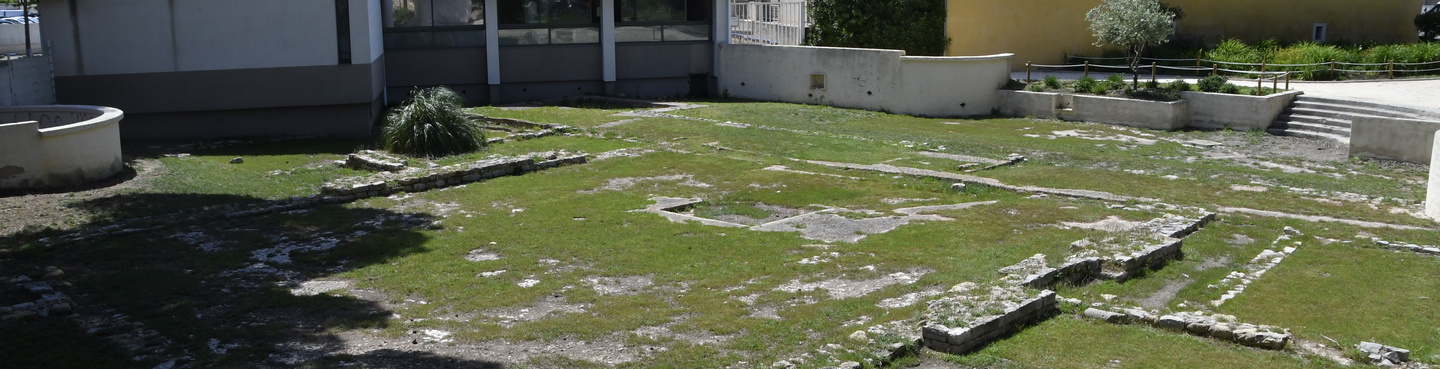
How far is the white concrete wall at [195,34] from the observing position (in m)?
22.8

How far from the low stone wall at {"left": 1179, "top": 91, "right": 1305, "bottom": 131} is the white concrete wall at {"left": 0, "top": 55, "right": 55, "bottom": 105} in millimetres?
24555

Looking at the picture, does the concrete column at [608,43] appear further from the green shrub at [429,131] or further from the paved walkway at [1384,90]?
the paved walkway at [1384,90]

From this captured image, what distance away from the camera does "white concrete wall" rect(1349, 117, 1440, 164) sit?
Result: 21319mm

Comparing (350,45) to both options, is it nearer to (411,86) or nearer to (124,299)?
(411,86)

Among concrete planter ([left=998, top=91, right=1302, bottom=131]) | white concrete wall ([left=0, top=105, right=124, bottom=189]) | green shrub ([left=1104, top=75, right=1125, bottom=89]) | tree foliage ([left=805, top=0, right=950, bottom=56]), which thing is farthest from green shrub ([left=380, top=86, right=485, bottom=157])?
green shrub ([left=1104, top=75, right=1125, bottom=89])

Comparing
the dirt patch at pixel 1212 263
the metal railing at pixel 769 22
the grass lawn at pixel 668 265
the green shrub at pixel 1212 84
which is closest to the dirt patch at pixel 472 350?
the grass lawn at pixel 668 265

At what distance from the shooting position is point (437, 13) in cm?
3150

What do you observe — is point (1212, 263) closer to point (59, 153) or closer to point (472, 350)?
point (472, 350)

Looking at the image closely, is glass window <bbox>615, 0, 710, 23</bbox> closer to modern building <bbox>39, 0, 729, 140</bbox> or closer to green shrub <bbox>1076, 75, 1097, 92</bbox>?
modern building <bbox>39, 0, 729, 140</bbox>

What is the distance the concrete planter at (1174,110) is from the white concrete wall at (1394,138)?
12.7 feet

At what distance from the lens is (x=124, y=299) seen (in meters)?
11.4

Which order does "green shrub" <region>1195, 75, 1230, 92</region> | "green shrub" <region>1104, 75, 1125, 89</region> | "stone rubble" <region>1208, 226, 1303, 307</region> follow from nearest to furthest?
"stone rubble" <region>1208, 226, 1303, 307</region> < "green shrub" <region>1195, 75, 1230, 92</region> < "green shrub" <region>1104, 75, 1125, 89</region>

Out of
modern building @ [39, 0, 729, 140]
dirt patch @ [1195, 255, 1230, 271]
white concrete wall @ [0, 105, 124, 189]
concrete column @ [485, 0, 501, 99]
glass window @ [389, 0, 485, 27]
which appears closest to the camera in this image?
dirt patch @ [1195, 255, 1230, 271]

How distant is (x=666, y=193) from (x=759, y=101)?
15.5 m
